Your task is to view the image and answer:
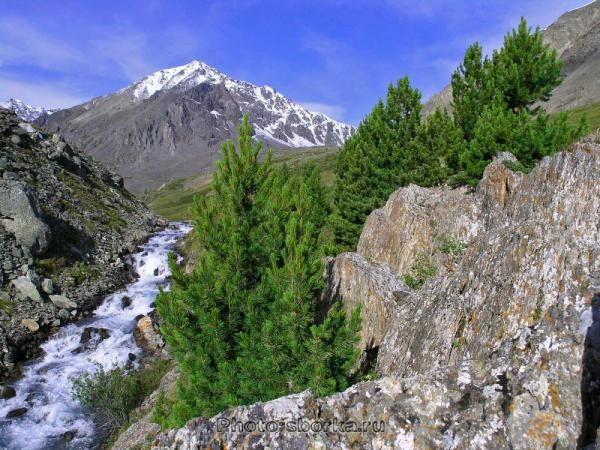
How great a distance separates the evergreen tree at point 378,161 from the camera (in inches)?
1479

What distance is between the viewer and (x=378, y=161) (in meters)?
38.5

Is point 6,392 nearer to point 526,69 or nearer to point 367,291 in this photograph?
point 367,291

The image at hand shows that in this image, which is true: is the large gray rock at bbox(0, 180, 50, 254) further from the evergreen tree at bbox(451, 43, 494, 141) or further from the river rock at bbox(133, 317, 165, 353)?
the evergreen tree at bbox(451, 43, 494, 141)

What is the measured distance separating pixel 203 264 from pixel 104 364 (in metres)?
28.5

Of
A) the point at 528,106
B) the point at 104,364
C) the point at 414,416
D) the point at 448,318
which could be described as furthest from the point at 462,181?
the point at 104,364

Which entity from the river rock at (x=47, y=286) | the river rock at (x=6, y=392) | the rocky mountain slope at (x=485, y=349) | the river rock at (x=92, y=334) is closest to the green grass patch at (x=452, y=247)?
the rocky mountain slope at (x=485, y=349)

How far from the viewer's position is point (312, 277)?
12.2 m

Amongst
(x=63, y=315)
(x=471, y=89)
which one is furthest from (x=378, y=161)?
(x=63, y=315)

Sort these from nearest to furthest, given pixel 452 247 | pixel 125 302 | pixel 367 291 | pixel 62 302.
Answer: pixel 367 291 < pixel 452 247 < pixel 62 302 < pixel 125 302

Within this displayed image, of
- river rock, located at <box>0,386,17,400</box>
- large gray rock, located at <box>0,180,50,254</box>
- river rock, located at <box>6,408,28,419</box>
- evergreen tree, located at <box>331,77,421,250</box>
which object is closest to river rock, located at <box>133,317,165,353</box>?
river rock, located at <box>0,386,17,400</box>

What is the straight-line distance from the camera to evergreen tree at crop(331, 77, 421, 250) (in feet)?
123

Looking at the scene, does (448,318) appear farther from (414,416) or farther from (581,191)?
(581,191)

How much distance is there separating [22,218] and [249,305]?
45130 mm

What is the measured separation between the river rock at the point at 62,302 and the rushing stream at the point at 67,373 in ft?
7.91
